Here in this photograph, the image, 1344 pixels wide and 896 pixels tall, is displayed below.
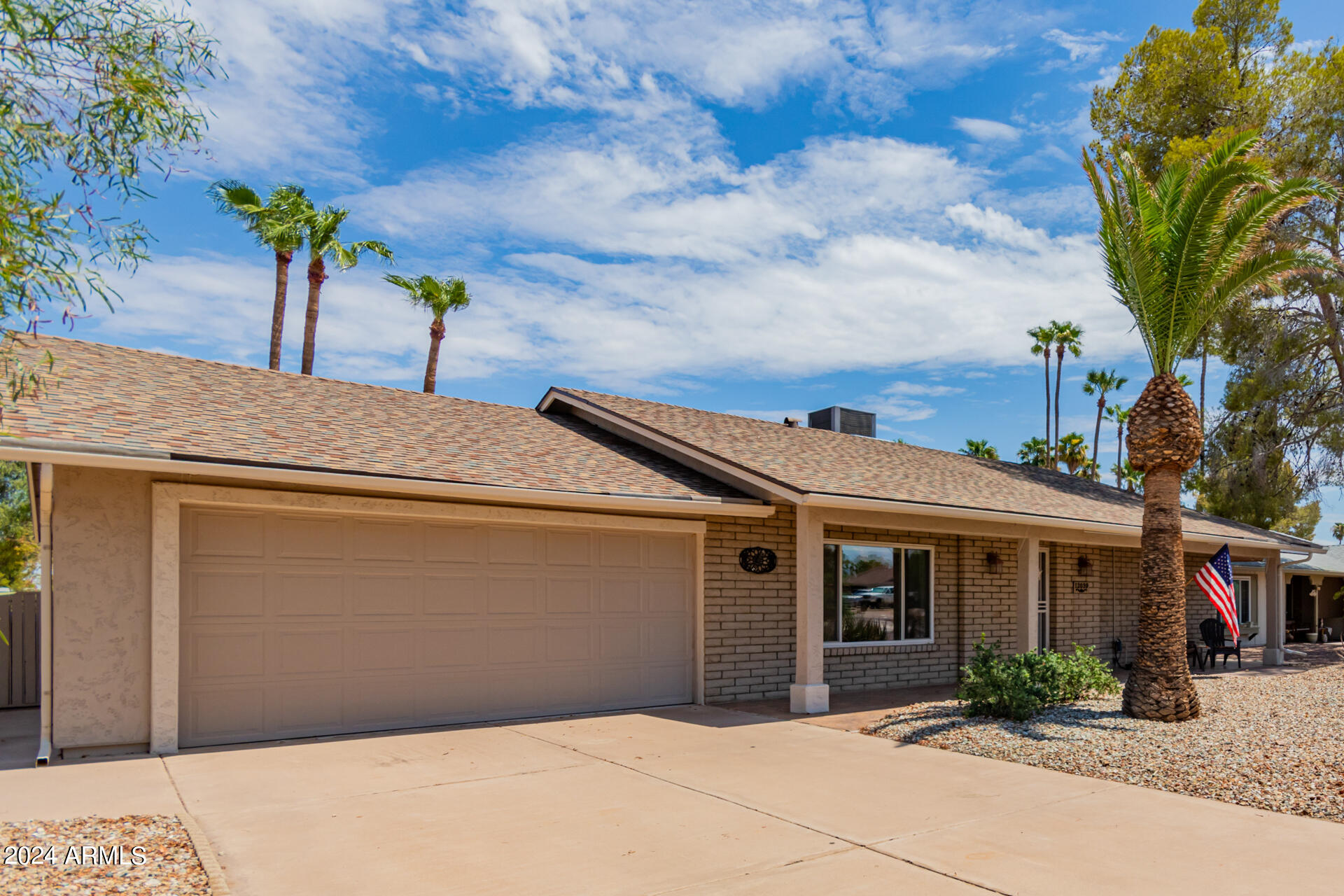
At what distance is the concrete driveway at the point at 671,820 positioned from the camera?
496cm

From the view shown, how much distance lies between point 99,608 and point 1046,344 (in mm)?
46917

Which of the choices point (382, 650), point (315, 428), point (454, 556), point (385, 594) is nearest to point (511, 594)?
point (454, 556)

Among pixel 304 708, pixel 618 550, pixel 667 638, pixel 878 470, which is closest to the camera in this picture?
pixel 304 708

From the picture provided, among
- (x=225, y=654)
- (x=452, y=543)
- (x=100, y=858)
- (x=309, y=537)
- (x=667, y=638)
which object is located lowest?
(x=100, y=858)

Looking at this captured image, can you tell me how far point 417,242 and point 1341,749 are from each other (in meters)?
24.2

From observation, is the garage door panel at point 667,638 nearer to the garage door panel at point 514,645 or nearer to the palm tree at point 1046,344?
the garage door panel at point 514,645

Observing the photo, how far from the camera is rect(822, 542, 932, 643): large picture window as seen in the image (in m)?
12.8

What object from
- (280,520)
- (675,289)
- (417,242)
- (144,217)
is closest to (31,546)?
(417,242)

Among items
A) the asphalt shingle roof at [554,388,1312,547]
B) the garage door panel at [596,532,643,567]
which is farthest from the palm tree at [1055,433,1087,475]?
the garage door panel at [596,532,643,567]

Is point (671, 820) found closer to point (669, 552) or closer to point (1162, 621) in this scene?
point (669, 552)

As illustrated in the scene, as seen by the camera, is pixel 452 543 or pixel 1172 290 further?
pixel 1172 290

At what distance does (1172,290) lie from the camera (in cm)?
1028

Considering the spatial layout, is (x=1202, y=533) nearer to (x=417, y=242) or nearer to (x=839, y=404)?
(x=839, y=404)

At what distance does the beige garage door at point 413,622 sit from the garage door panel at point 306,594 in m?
0.01
